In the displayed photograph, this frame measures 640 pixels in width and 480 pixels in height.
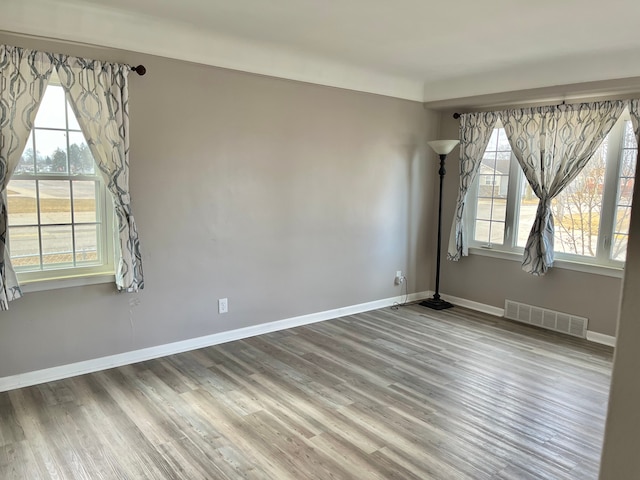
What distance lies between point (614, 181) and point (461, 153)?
5.13 ft

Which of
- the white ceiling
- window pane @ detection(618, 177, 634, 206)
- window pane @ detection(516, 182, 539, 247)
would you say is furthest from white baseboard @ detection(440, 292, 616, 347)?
the white ceiling

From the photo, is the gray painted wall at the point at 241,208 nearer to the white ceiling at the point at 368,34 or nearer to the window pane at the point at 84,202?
the white ceiling at the point at 368,34

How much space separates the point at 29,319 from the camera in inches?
126

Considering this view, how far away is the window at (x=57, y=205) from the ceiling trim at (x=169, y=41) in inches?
14.9

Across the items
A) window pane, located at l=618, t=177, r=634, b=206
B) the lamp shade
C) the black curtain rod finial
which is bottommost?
window pane, located at l=618, t=177, r=634, b=206

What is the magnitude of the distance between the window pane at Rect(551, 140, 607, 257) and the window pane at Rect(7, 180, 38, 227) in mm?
4542

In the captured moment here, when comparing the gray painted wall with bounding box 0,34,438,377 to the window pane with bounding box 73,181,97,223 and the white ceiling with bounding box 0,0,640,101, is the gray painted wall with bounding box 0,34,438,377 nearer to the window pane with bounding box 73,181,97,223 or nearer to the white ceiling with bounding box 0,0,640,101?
the white ceiling with bounding box 0,0,640,101

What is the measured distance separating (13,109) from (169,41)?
3.93 ft

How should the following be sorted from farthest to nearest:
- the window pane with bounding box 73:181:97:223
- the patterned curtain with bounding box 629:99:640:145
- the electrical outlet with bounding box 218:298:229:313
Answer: the electrical outlet with bounding box 218:298:229:313 → the patterned curtain with bounding box 629:99:640:145 → the window pane with bounding box 73:181:97:223

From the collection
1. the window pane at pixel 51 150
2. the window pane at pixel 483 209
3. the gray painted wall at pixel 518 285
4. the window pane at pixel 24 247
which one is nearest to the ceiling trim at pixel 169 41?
the window pane at pixel 51 150

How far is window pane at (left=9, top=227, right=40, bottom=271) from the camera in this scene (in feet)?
10.3

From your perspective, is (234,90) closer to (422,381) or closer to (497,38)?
(497,38)

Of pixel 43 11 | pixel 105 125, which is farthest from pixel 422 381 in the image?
pixel 43 11

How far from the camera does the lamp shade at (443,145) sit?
198 inches
